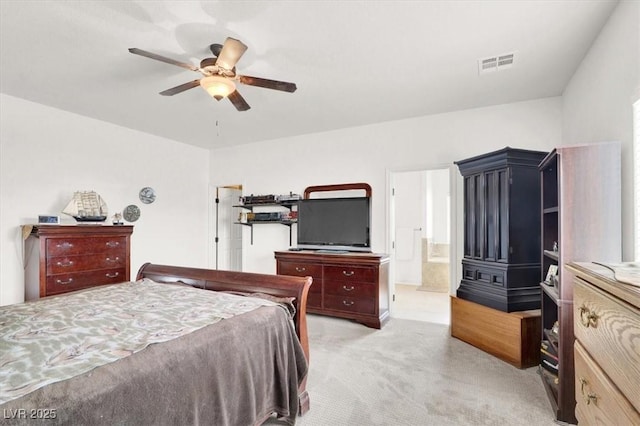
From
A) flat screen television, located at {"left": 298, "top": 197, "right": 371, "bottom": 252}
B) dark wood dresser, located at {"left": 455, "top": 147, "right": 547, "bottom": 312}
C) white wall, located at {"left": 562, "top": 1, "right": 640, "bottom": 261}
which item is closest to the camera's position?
white wall, located at {"left": 562, "top": 1, "right": 640, "bottom": 261}

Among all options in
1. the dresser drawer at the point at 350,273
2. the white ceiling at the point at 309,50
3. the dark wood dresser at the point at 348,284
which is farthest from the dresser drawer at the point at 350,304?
the white ceiling at the point at 309,50

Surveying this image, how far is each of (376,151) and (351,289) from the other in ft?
6.28

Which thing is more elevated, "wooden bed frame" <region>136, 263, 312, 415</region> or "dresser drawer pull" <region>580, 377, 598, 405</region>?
"wooden bed frame" <region>136, 263, 312, 415</region>

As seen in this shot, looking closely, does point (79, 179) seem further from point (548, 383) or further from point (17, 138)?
point (548, 383)

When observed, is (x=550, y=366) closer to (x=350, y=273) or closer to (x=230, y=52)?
(x=350, y=273)

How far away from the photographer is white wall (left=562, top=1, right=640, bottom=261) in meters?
1.78

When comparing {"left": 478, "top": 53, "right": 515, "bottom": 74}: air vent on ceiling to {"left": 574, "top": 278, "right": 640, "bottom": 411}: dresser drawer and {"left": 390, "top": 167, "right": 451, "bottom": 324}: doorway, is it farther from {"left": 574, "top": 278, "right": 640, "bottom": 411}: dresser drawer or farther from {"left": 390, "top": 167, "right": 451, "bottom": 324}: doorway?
{"left": 390, "top": 167, "right": 451, "bottom": 324}: doorway

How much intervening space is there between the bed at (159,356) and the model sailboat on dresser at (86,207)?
2050mm

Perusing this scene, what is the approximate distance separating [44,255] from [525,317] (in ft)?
15.3

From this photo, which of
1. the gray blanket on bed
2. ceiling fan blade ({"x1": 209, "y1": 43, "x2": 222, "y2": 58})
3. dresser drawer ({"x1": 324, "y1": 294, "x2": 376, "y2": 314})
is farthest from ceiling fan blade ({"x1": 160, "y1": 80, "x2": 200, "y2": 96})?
dresser drawer ({"x1": 324, "y1": 294, "x2": 376, "y2": 314})

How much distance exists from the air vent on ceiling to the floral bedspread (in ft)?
8.66

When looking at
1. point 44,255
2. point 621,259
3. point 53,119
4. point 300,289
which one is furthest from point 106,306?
point 53,119

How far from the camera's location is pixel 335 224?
440cm

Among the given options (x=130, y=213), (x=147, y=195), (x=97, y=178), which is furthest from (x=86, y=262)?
(x=147, y=195)
